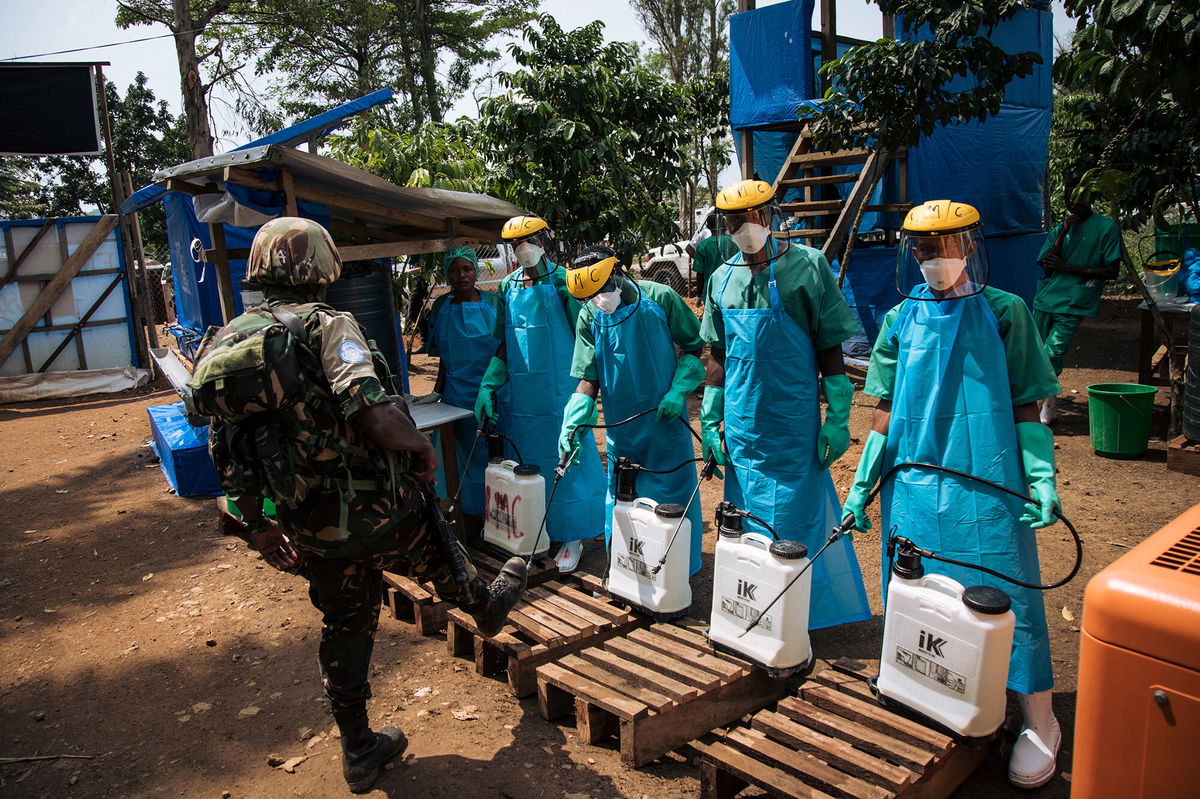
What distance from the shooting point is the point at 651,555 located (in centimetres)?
343

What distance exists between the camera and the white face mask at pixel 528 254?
4277mm

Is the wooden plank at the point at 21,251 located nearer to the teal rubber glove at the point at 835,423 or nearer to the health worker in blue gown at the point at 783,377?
the health worker in blue gown at the point at 783,377

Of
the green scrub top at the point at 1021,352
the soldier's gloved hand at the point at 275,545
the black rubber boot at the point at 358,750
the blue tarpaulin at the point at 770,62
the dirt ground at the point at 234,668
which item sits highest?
the blue tarpaulin at the point at 770,62

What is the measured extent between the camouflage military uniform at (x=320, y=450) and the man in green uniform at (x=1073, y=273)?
5614 mm

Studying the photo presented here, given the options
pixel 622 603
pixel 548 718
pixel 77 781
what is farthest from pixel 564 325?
pixel 77 781

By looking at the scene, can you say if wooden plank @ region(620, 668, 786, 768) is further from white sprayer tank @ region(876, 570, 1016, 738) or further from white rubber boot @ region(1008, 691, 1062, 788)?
white rubber boot @ region(1008, 691, 1062, 788)

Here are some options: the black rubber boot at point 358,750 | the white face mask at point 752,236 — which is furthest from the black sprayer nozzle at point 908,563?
the black rubber boot at point 358,750

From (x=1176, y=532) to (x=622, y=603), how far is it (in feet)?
7.66

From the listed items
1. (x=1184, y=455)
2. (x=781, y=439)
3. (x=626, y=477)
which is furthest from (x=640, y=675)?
(x=1184, y=455)

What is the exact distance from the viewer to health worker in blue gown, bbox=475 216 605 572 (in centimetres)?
436

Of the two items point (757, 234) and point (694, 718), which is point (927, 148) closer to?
point (757, 234)

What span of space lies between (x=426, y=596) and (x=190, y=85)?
39.5 feet

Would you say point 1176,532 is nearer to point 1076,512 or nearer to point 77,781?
point 77,781

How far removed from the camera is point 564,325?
14.5 ft
